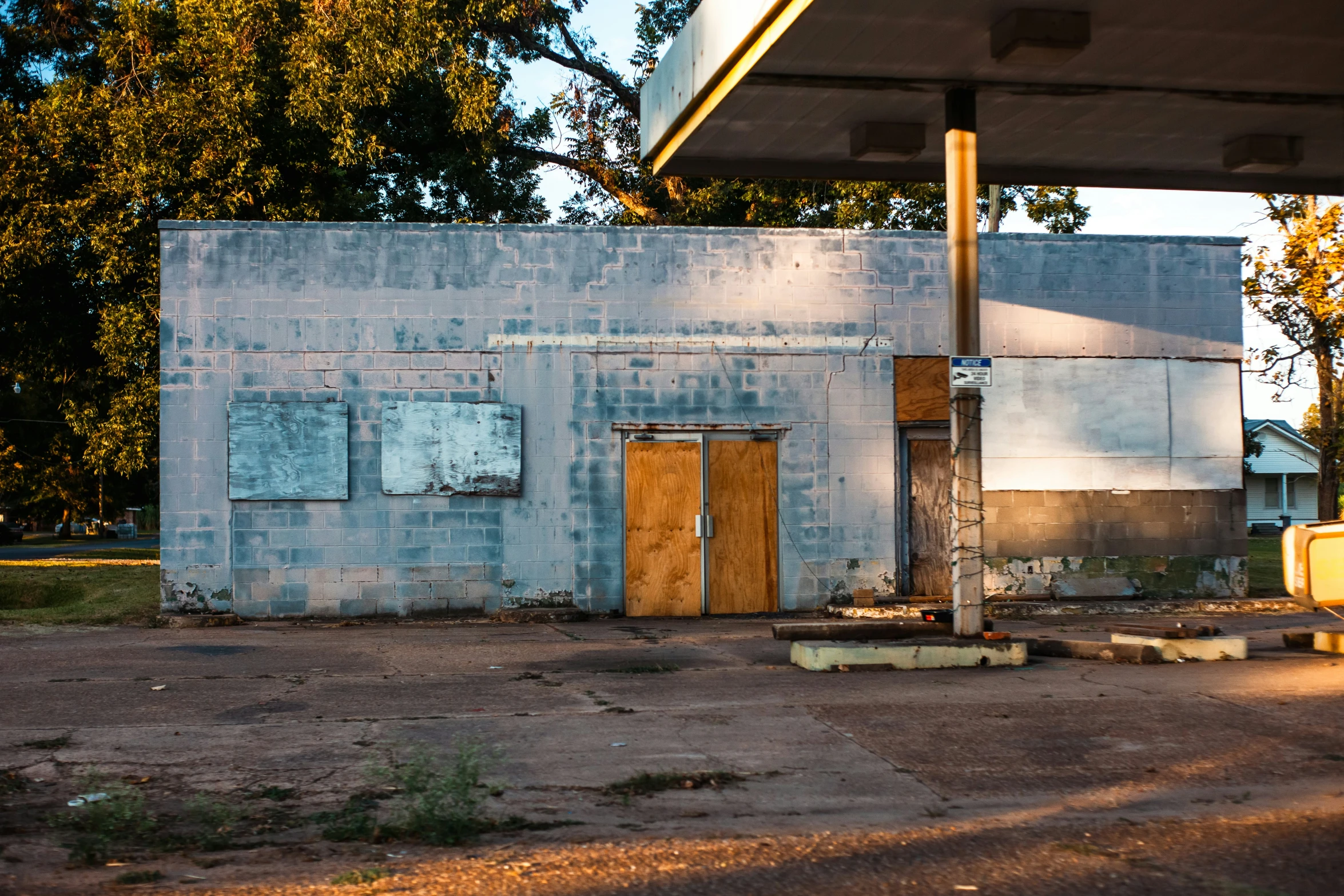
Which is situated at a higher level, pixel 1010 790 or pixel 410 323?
pixel 410 323

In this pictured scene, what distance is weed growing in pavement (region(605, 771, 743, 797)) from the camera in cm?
571

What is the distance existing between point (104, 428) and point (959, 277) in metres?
16.2

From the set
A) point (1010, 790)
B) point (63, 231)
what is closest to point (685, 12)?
point (63, 231)

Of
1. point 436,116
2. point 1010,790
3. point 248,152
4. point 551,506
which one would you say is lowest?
point 1010,790

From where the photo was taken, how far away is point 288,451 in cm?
1459

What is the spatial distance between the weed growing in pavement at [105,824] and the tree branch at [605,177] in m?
22.8

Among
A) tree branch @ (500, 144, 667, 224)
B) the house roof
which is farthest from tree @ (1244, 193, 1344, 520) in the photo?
the house roof

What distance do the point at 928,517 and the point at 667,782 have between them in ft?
34.8

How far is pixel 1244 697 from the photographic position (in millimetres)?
8070

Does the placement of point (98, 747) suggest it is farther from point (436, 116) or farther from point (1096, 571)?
point (436, 116)

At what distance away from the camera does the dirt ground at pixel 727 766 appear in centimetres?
444

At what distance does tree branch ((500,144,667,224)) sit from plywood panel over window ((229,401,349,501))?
13.7 meters

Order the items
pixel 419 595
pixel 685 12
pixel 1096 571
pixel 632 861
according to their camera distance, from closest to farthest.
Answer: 1. pixel 632 861
2. pixel 419 595
3. pixel 1096 571
4. pixel 685 12

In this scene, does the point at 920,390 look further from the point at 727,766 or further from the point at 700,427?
the point at 727,766
